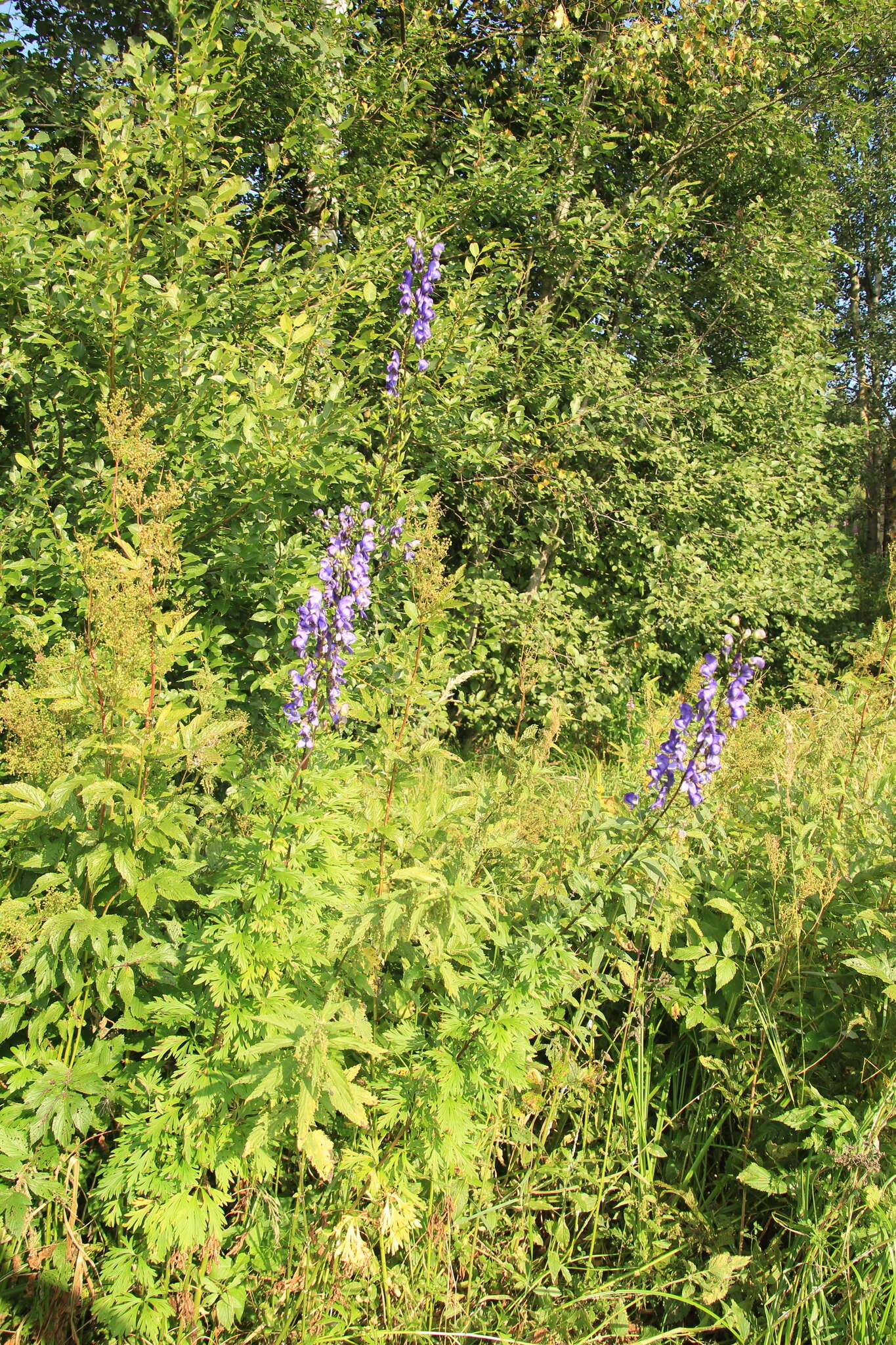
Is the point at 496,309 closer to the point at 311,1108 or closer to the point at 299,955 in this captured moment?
the point at 299,955

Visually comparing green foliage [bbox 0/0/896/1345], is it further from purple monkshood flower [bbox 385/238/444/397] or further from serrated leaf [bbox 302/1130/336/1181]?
purple monkshood flower [bbox 385/238/444/397]

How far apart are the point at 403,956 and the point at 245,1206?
0.66 m

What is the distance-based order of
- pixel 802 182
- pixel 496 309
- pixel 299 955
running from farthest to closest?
pixel 802 182
pixel 496 309
pixel 299 955

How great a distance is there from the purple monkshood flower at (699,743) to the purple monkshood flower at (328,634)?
34.0 inches

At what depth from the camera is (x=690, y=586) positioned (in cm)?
506

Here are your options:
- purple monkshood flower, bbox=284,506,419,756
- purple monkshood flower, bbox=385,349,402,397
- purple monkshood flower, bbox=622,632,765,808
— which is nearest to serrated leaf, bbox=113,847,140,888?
purple monkshood flower, bbox=284,506,419,756

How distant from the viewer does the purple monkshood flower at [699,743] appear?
6.88 ft

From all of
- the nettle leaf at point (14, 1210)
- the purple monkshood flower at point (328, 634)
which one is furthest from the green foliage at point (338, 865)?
the purple monkshood flower at point (328, 634)

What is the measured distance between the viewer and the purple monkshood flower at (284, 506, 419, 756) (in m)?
1.89

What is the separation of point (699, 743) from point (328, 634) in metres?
1.03

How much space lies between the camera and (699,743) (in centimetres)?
211

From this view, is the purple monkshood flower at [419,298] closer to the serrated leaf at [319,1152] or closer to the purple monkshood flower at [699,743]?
the purple monkshood flower at [699,743]

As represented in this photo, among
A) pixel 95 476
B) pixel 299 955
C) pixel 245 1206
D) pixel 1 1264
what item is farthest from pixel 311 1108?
pixel 95 476

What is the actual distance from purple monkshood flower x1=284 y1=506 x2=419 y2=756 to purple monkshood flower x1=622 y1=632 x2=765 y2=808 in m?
0.86
